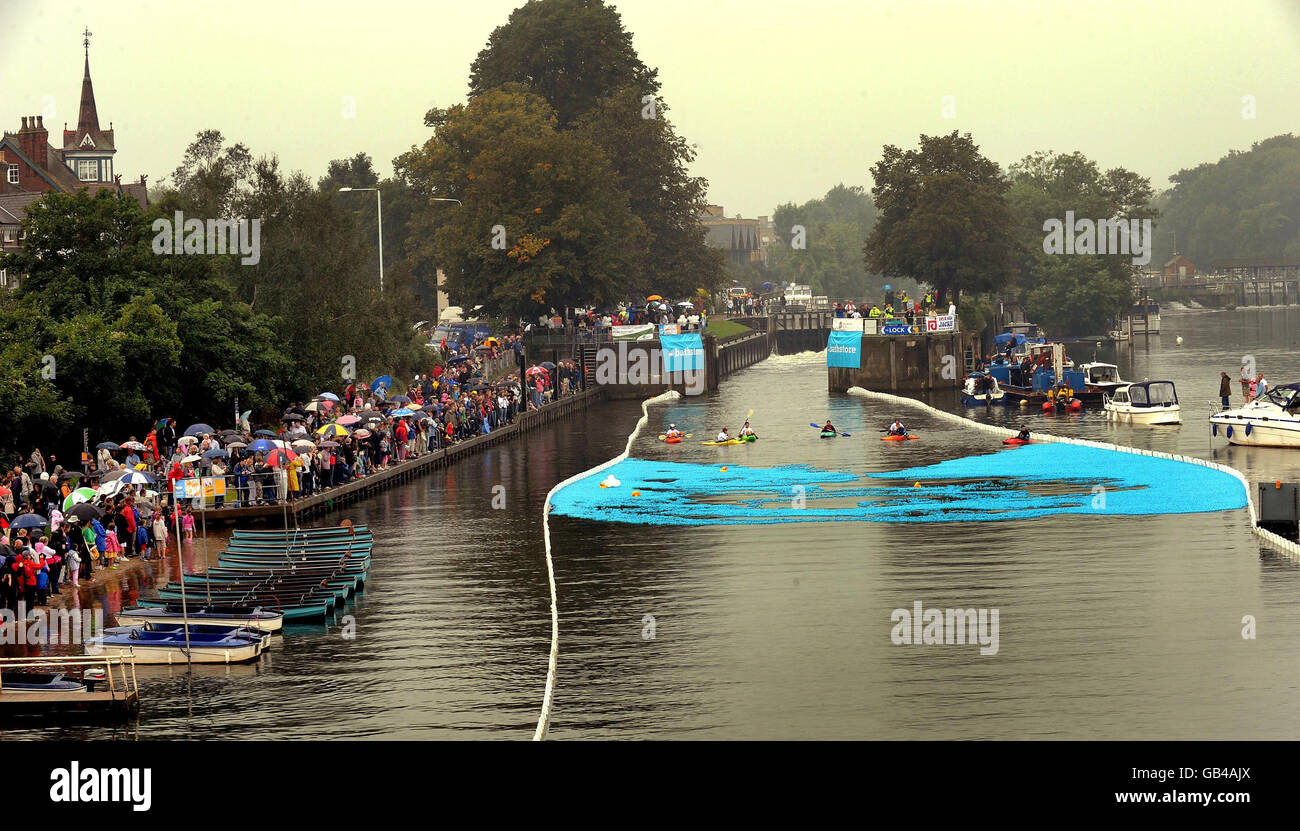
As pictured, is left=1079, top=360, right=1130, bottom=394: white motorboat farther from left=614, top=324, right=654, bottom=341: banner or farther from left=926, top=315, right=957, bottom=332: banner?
left=614, top=324, right=654, bottom=341: banner

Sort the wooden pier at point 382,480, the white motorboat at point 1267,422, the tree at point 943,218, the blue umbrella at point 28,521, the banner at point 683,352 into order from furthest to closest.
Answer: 1. the tree at point 943,218
2. the banner at point 683,352
3. the white motorboat at point 1267,422
4. the wooden pier at point 382,480
5. the blue umbrella at point 28,521

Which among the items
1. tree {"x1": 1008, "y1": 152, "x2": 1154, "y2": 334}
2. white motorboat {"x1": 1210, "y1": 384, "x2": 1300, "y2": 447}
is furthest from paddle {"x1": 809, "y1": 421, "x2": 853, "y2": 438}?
tree {"x1": 1008, "y1": 152, "x2": 1154, "y2": 334}

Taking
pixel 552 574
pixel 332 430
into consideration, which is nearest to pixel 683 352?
pixel 332 430

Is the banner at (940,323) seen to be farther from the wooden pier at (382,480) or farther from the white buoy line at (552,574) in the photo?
the wooden pier at (382,480)

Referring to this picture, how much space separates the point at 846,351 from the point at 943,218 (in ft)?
71.1

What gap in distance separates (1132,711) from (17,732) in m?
24.2

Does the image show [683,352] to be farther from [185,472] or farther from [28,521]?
[28,521]

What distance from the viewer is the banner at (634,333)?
12712cm

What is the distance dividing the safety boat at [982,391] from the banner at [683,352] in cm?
2315

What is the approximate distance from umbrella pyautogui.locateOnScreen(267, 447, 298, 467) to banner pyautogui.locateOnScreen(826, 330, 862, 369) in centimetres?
7553

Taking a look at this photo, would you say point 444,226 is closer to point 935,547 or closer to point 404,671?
point 935,547

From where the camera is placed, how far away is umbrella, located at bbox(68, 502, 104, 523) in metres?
45.9

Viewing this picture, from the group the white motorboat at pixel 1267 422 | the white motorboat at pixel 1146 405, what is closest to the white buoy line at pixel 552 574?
the white motorboat at pixel 1146 405

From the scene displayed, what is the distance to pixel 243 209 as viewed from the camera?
84625mm
